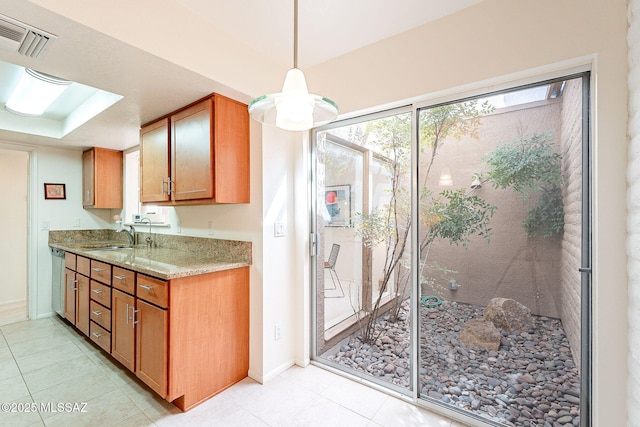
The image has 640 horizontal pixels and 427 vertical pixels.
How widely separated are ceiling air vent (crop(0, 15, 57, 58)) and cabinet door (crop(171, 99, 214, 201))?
2.88 ft

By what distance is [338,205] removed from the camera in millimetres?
2393

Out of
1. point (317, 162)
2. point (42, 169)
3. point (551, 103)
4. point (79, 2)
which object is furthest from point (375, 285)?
point (42, 169)

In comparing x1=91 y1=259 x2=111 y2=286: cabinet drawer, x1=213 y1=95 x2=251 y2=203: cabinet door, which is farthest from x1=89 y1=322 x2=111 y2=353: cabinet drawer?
x1=213 y1=95 x2=251 y2=203: cabinet door

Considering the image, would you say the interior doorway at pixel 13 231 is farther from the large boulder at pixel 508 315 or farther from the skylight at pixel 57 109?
the large boulder at pixel 508 315

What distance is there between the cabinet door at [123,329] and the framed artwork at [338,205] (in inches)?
64.9

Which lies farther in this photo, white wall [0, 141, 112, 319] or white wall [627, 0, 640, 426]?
white wall [0, 141, 112, 319]

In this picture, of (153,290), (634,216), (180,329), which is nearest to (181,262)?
(153,290)

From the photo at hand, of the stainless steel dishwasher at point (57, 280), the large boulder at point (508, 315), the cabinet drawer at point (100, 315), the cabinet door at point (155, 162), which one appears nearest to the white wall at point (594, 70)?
the large boulder at point (508, 315)

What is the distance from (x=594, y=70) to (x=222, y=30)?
7.06 feet

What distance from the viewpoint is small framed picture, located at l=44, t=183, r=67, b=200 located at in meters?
3.63

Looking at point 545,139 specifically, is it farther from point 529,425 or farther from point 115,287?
point 115,287

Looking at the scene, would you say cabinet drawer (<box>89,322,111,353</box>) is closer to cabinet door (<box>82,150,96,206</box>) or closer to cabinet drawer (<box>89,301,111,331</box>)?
cabinet drawer (<box>89,301,111,331</box>)

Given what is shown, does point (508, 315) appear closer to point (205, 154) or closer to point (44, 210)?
point (205, 154)

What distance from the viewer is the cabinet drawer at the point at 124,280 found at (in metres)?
2.07
